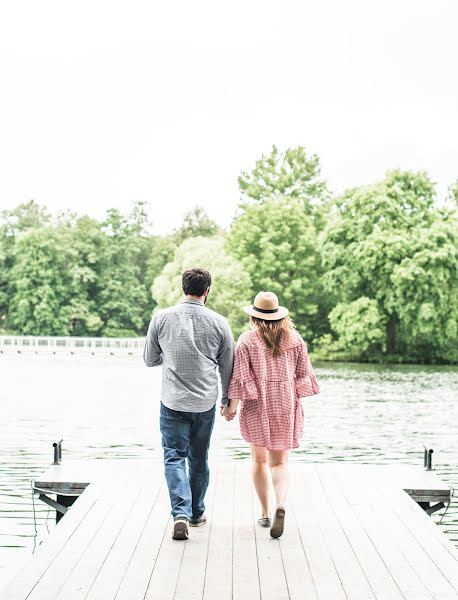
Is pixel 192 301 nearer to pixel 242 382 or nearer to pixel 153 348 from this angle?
pixel 153 348

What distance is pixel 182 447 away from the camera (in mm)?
6125

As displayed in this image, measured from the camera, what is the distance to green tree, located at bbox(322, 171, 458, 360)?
45.8 m

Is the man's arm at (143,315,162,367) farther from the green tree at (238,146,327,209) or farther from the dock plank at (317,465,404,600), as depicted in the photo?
the green tree at (238,146,327,209)

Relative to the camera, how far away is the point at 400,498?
7270 mm

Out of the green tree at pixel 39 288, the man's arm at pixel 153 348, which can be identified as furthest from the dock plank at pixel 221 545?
the green tree at pixel 39 288

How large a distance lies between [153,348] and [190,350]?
26 cm

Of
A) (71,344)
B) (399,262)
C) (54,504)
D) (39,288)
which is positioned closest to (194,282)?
(54,504)

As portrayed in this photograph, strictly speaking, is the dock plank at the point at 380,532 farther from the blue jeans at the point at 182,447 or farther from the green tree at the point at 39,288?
the green tree at the point at 39,288

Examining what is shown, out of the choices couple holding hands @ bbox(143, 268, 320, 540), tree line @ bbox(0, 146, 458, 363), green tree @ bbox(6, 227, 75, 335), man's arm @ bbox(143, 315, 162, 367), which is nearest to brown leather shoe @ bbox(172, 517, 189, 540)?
couple holding hands @ bbox(143, 268, 320, 540)

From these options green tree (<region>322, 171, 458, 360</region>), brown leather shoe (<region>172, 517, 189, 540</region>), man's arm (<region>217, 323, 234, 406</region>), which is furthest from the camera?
green tree (<region>322, 171, 458, 360</region>)

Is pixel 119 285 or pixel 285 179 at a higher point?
pixel 285 179

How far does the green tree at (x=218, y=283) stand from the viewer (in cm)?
5231

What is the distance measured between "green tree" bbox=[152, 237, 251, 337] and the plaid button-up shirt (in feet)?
145

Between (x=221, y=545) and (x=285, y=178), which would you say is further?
(x=285, y=178)
